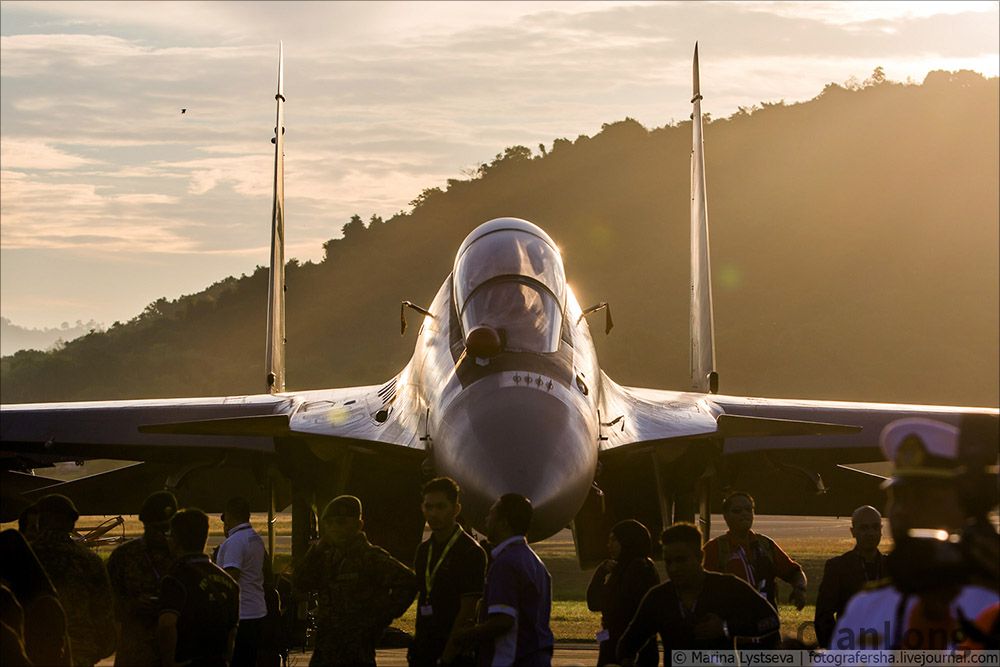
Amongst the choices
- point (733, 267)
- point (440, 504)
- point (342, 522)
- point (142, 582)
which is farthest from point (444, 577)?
point (733, 267)

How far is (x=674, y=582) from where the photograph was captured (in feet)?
20.1

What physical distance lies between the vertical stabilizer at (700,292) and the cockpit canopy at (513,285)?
510 cm

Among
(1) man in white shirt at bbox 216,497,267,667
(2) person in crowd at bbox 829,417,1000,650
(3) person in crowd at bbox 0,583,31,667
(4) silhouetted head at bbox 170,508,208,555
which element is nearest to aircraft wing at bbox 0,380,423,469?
(1) man in white shirt at bbox 216,497,267,667

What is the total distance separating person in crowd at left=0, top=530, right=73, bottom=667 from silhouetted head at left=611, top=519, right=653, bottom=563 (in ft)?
10.9

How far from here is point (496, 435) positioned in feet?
29.9

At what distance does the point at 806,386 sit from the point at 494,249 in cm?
8383

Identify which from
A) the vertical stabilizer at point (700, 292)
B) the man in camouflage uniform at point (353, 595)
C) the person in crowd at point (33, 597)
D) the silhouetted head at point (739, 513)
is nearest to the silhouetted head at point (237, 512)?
the man in camouflage uniform at point (353, 595)

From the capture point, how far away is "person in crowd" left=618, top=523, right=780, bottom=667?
5.90 m

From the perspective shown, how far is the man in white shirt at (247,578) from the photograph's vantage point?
9.42 m

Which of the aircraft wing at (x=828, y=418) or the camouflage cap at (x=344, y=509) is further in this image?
the aircraft wing at (x=828, y=418)

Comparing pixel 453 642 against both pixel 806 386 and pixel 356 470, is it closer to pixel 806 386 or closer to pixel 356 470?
pixel 356 470

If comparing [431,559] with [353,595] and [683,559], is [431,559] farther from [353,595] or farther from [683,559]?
[683,559]

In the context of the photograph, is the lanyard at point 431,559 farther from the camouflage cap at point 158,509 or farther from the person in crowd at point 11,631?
the person in crowd at point 11,631

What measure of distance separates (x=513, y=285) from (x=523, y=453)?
2371 mm
